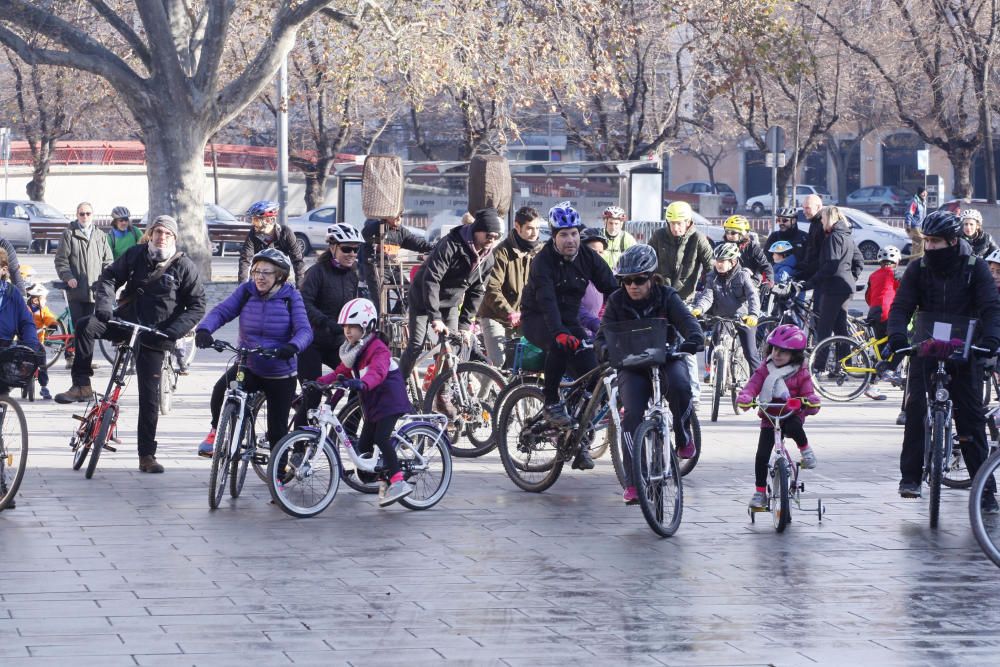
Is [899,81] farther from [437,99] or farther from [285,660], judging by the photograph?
[285,660]

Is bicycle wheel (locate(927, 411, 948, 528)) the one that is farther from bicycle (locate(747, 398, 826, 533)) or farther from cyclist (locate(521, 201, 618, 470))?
cyclist (locate(521, 201, 618, 470))

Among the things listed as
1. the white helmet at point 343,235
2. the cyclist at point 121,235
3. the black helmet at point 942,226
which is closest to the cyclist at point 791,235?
the cyclist at point 121,235

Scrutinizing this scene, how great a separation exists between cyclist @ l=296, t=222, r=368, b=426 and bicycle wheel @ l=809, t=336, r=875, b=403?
5.91 meters

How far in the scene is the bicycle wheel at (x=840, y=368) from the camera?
595 inches

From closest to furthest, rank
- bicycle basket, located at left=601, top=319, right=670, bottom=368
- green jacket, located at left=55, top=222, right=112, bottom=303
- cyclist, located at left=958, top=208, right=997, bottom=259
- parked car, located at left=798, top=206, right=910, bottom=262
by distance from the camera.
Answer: bicycle basket, located at left=601, top=319, right=670, bottom=368, cyclist, located at left=958, top=208, right=997, bottom=259, green jacket, located at left=55, top=222, right=112, bottom=303, parked car, located at left=798, top=206, right=910, bottom=262

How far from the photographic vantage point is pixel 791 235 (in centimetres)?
1794

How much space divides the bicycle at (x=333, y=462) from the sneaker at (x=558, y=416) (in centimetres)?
64

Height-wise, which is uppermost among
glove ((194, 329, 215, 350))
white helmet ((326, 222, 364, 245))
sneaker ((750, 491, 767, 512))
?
white helmet ((326, 222, 364, 245))

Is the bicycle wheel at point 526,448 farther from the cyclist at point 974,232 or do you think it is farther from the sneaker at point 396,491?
the cyclist at point 974,232

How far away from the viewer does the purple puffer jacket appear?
9391 millimetres

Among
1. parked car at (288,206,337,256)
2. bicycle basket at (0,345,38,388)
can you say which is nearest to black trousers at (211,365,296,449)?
bicycle basket at (0,345,38,388)

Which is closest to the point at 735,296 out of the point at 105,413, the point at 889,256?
the point at 889,256

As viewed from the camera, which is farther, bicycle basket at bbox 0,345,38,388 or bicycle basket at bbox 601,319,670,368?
bicycle basket at bbox 0,345,38,388

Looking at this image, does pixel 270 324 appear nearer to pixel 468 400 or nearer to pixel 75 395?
pixel 468 400
